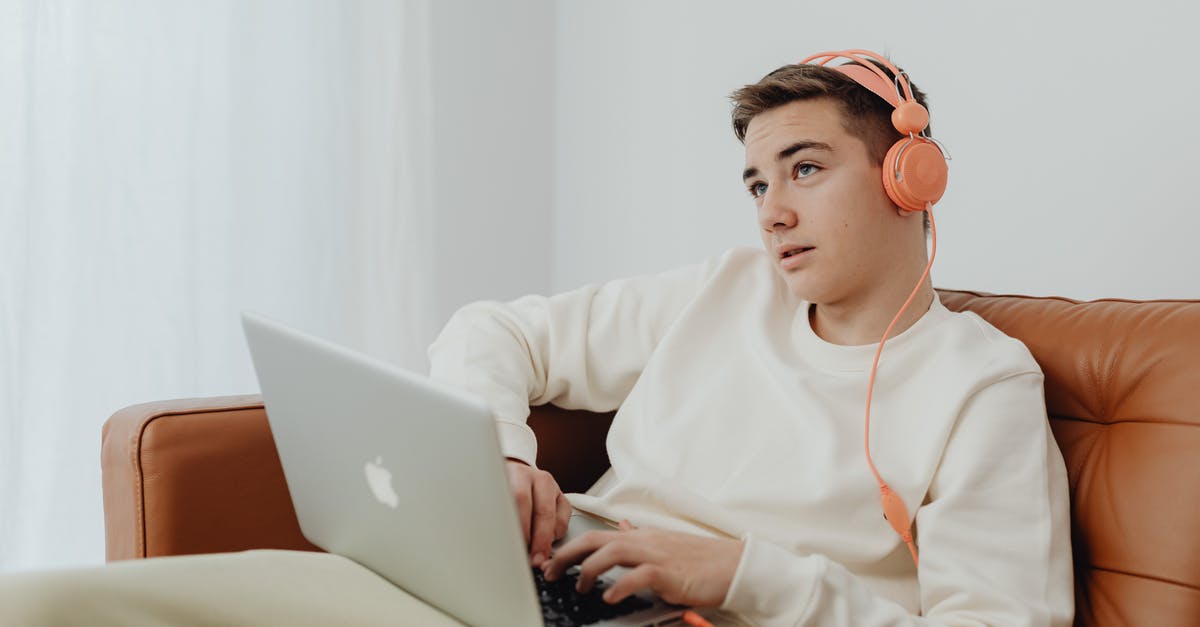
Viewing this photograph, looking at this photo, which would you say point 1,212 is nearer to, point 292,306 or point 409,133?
point 292,306

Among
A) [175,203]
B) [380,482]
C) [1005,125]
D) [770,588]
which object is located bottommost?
[770,588]

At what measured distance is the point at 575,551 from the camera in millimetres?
876

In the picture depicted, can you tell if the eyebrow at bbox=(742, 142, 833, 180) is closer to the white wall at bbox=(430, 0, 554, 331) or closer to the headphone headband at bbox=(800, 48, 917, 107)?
the headphone headband at bbox=(800, 48, 917, 107)

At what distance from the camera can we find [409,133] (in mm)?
2369

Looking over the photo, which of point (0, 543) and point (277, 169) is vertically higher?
point (277, 169)

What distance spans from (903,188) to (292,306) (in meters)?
1.53

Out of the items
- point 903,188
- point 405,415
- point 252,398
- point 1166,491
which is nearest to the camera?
point 405,415

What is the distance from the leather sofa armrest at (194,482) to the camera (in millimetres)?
1156

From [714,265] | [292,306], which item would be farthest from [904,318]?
[292,306]

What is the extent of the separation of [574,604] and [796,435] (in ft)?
1.45

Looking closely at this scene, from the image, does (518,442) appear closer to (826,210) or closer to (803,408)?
(803,408)

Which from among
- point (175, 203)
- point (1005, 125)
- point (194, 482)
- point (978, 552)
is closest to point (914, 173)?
point (978, 552)

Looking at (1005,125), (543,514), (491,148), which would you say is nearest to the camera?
(543,514)

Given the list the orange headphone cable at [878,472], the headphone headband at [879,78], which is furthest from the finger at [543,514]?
the headphone headband at [879,78]
